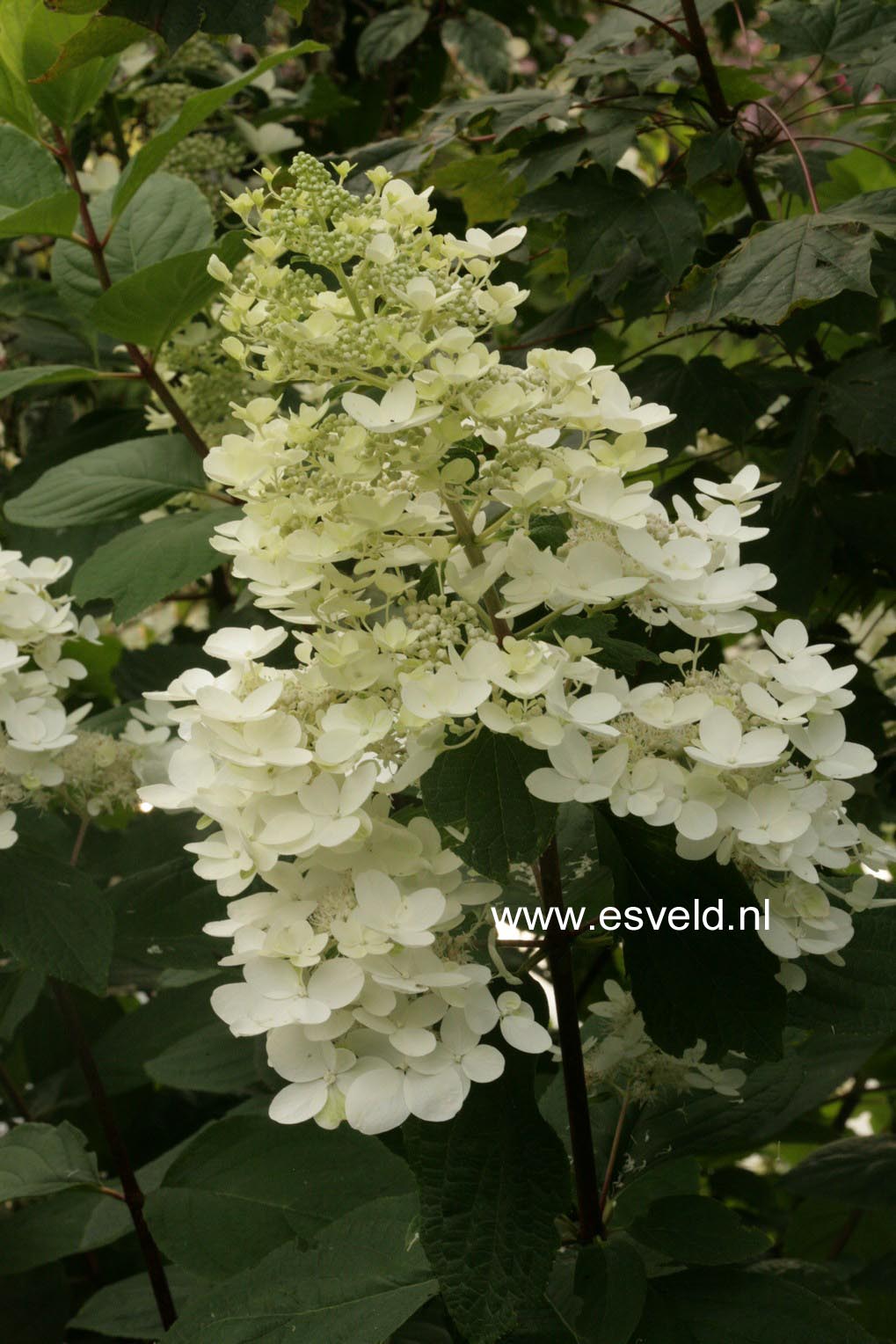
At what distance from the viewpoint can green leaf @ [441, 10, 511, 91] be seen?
172 centimetres

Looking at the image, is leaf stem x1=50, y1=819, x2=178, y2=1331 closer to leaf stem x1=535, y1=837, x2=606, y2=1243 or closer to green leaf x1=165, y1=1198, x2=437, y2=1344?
green leaf x1=165, y1=1198, x2=437, y2=1344

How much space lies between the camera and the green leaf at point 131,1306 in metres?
0.99

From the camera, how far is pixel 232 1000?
630 mm

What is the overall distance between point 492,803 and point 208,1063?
2.05 feet

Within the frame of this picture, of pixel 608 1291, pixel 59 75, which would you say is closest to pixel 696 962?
pixel 608 1291

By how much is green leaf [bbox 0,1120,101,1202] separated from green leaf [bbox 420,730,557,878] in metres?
0.56

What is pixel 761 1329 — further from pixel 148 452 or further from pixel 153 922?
pixel 148 452

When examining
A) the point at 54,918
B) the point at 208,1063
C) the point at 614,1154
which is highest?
the point at 54,918

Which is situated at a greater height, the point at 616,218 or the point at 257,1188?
the point at 616,218

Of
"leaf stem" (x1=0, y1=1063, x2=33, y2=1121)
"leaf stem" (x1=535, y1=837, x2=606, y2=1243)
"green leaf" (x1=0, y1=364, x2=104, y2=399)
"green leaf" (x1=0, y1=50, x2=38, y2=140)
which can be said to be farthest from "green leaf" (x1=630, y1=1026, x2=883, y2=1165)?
"green leaf" (x1=0, y1=50, x2=38, y2=140)

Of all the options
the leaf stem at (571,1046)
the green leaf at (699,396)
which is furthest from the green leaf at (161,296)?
the leaf stem at (571,1046)

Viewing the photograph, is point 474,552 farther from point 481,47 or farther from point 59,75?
point 481,47

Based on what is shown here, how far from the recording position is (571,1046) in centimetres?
76

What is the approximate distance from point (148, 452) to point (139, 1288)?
76 centimetres
